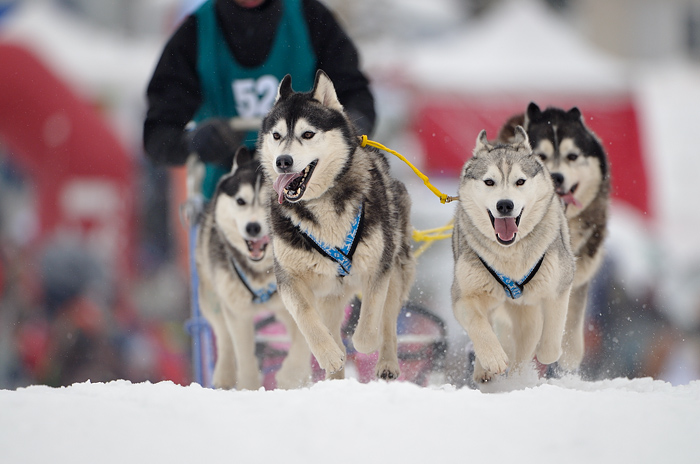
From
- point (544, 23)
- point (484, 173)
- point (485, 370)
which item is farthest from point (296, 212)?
point (544, 23)

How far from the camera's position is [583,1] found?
49.4ft

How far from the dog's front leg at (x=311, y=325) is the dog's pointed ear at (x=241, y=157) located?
0.88m

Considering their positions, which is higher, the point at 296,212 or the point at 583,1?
the point at 583,1

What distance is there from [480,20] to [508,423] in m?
13.5

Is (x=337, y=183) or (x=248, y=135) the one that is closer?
(x=337, y=183)

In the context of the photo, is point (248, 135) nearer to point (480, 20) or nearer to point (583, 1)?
point (480, 20)

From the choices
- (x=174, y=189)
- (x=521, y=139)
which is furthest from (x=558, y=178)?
(x=174, y=189)

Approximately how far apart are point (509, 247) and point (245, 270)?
1.22 m

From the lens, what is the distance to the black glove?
11.0ft

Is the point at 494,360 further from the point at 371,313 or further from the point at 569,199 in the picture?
the point at 569,199

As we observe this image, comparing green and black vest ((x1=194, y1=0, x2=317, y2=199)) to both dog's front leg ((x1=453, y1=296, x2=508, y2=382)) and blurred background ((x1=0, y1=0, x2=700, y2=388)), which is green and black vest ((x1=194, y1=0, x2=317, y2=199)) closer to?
dog's front leg ((x1=453, y1=296, x2=508, y2=382))

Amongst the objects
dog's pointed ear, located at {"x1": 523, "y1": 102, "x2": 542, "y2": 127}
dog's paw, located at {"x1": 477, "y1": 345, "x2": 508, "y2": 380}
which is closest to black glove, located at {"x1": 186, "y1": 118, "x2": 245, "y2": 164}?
dog's pointed ear, located at {"x1": 523, "y1": 102, "x2": 542, "y2": 127}

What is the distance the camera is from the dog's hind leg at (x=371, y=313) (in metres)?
2.77

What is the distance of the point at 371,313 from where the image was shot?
2.78 metres
